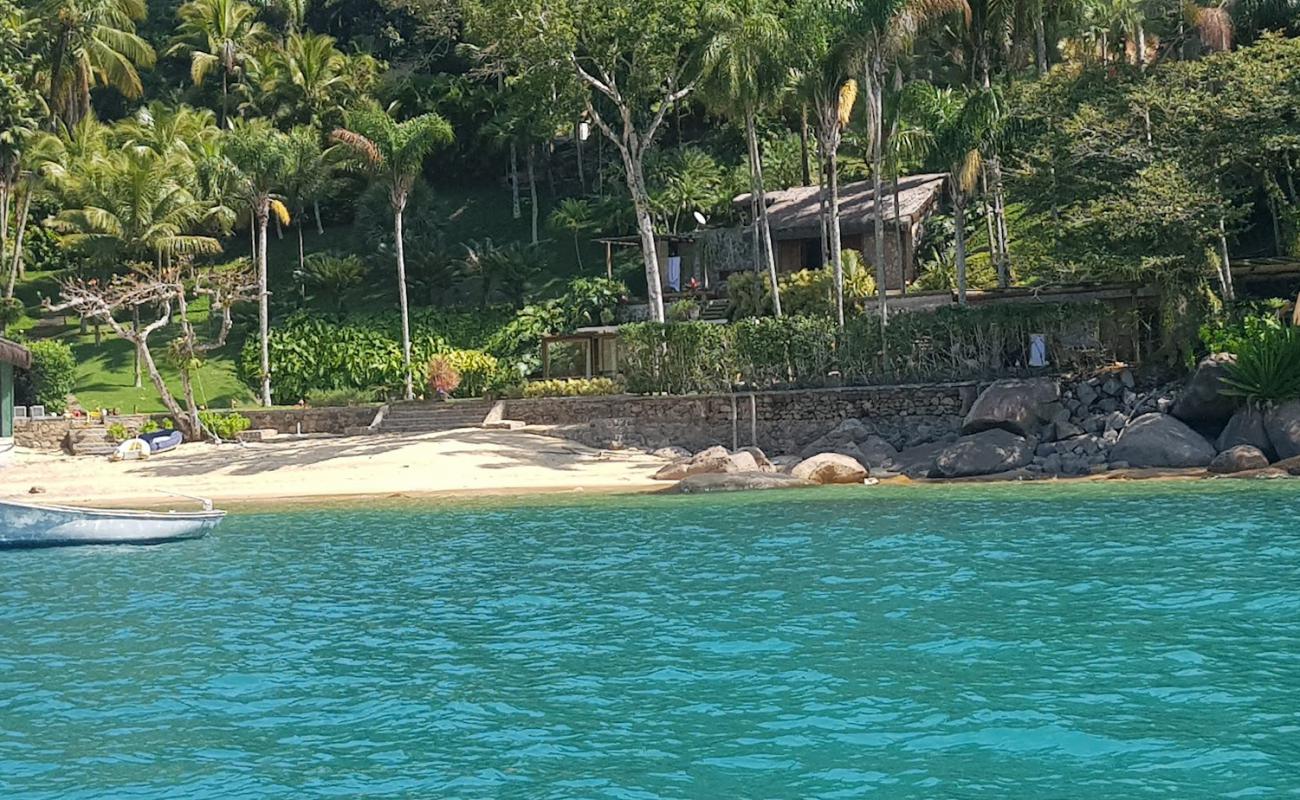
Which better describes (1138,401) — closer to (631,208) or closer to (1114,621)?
(1114,621)

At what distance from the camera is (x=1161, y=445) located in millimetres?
29266

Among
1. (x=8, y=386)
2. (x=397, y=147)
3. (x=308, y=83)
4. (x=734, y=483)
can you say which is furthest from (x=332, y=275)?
(x=734, y=483)

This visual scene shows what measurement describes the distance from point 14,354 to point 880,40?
27.3 metres

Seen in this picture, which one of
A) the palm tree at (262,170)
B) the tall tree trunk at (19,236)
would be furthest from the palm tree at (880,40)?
the tall tree trunk at (19,236)

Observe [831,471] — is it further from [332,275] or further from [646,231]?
[332,275]

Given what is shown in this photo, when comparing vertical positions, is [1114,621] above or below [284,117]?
below

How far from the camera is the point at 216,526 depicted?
25.9 metres

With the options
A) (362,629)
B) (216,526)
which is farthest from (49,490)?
(362,629)

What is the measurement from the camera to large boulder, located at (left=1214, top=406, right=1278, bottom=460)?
28.3 metres

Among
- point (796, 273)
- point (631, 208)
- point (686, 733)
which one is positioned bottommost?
point (686, 733)

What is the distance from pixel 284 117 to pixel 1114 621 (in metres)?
56.5

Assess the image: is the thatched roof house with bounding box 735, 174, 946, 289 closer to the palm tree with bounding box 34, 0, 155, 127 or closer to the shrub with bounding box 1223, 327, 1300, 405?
the shrub with bounding box 1223, 327, 1300, 405

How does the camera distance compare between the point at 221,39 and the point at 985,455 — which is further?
the point at 221,39

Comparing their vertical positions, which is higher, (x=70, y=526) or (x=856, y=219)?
(x=856, y=219)
